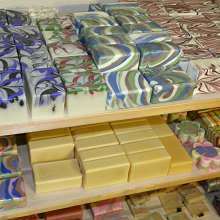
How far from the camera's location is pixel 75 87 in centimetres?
112

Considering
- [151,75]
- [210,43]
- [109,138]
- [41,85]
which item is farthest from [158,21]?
[41,85]

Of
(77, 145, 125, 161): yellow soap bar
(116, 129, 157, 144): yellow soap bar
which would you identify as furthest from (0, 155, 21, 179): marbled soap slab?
(116, 129, 157, 144): yellow soap bar

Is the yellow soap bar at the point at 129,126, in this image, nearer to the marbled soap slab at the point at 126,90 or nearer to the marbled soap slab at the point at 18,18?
the marbled soap slab at the point at 126,90

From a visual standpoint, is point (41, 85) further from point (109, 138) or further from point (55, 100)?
point (109, 138)

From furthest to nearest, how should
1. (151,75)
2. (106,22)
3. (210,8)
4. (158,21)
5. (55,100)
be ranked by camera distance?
(210,8) → (158,21) → (106,22) → (151,75) → (55,100)

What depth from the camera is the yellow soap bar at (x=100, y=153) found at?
1293mm

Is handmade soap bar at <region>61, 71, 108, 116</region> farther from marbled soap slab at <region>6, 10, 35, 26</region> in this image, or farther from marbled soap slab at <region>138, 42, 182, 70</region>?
marbled soap slab at <region>6, 10, 35, 26</region>

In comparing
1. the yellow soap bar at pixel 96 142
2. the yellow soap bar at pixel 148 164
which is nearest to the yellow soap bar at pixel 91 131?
the yellow soap bar at pixel 96 142

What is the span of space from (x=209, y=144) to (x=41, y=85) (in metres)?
0.64

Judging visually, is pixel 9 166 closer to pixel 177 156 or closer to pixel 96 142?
pixel 96 142

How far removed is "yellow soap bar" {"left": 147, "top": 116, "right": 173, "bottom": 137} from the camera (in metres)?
1.46

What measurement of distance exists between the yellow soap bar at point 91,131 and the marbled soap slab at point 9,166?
0.19m

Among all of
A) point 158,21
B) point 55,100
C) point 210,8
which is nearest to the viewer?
point 55,100

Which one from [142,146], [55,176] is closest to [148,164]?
[142,146]
